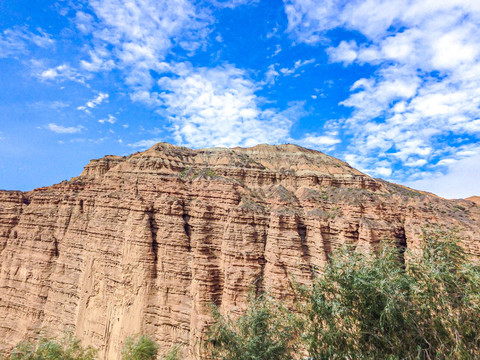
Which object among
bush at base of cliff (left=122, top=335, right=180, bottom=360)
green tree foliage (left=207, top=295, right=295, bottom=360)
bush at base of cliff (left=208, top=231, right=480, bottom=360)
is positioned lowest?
bush at base of cliff (left=122, top=335, right=180, bottom=360)

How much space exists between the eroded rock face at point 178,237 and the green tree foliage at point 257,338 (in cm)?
658

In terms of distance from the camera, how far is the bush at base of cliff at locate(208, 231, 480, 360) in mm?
9383

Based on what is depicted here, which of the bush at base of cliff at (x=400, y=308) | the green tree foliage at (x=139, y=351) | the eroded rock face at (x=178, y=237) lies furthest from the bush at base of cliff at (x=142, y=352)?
the bush at base of cliff at (x=400, y=308)

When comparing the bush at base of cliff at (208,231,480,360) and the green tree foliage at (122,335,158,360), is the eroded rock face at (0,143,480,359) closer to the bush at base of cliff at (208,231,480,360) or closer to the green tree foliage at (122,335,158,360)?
the green tree foliage at (122,335,158,360)

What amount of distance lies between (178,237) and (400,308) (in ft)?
86.6

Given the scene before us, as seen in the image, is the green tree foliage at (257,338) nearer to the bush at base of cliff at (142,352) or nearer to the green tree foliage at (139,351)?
the bush at base of cliff at (142,352)

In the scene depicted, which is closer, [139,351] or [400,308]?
[400,308]

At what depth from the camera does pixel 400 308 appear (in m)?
10.3

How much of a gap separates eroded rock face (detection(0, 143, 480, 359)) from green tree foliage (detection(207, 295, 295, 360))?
6.58 metres

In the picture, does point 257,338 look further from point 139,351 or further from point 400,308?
point 139,351

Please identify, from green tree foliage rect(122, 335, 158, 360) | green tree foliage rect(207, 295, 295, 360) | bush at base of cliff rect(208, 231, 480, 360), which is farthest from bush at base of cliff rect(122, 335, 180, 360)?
bush at base of cliff rect(208, 231, 480, 360)

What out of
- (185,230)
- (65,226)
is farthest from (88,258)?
(185,230)

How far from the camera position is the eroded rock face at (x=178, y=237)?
2852 centimetres

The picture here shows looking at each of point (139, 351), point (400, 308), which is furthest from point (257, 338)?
point (139, 351)
